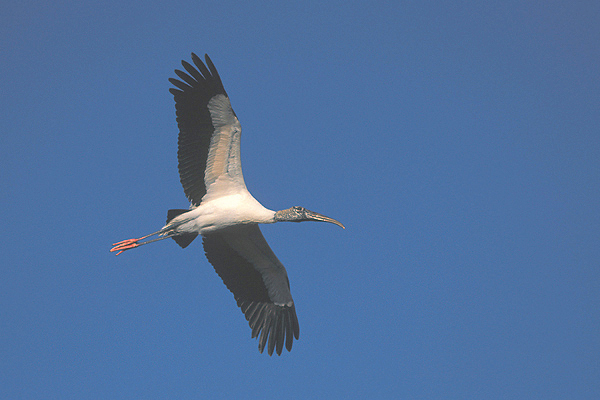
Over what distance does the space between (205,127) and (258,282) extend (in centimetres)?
390

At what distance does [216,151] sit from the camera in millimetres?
12242

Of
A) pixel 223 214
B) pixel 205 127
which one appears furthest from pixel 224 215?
pixel 205 127

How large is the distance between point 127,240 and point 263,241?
291 cm

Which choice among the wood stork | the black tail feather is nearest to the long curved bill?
the wood stork

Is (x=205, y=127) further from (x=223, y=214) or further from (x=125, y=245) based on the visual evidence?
(x=125, y=245)

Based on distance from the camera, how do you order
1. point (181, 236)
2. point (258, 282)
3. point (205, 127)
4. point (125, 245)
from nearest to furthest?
point (205, 127), point (181, 236), point (125, 245), point (258, 282)

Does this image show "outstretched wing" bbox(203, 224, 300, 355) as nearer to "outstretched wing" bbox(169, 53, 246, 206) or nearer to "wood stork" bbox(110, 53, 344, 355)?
"wood stork" bbox(110, 53, 344, 355)

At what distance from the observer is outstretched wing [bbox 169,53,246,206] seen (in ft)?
39.2

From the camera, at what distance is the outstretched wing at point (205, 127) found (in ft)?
39.2

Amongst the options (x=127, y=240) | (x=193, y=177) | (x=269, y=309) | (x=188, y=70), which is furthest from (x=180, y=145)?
(x=269, y=309)

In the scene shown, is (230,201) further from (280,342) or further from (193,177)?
(280,342)

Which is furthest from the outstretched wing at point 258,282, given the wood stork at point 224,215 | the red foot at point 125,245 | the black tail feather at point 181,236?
the red foot at point 125,245

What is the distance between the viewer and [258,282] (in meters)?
13.9

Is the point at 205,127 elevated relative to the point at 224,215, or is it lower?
elevated
